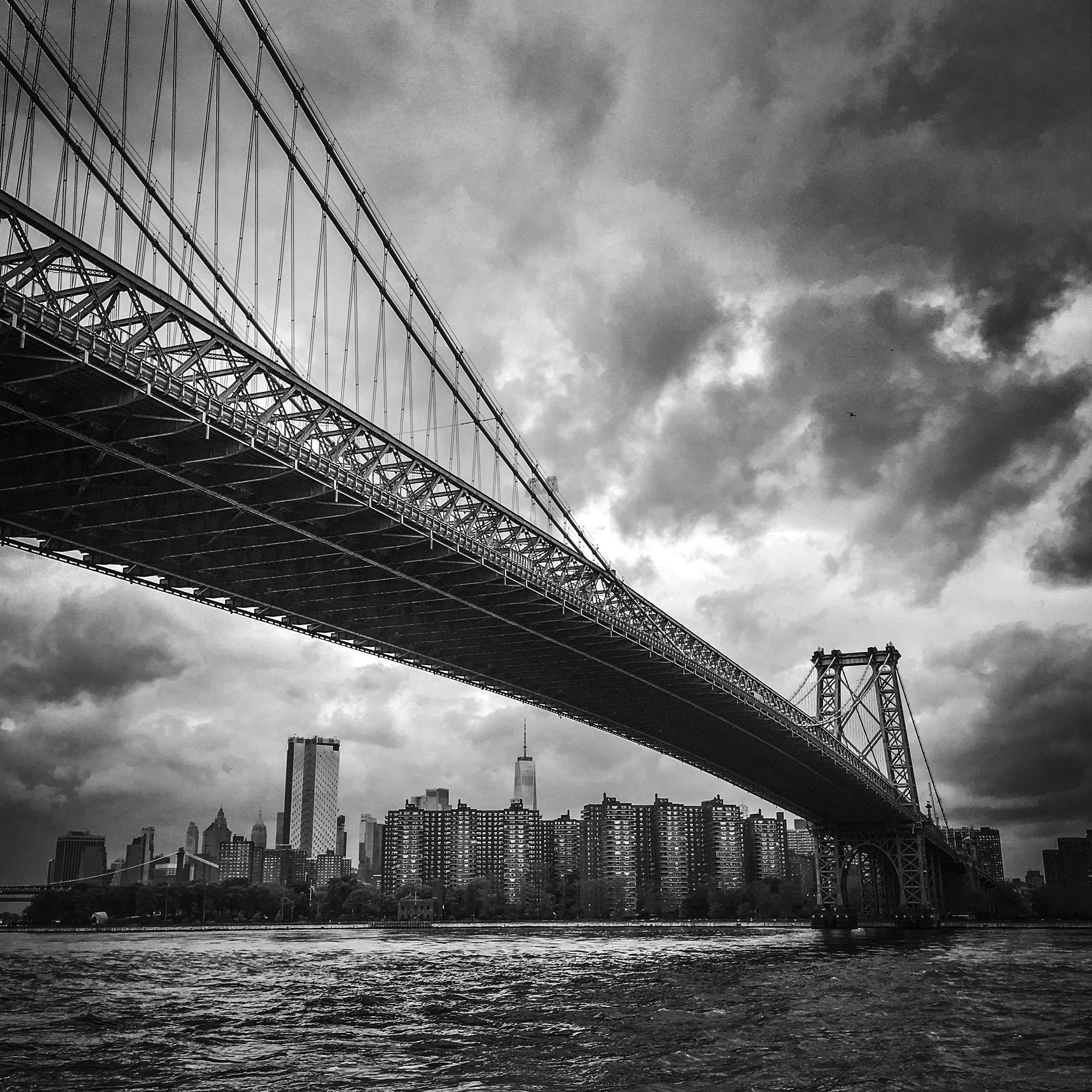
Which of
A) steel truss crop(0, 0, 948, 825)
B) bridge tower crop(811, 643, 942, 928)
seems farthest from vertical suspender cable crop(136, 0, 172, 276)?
bridge tower crop(811, 643, 942, 928)

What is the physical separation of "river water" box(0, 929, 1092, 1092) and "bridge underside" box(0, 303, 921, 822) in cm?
1420

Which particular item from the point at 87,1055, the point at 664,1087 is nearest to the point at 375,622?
the point at 87,1055

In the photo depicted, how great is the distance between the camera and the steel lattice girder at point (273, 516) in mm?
26703

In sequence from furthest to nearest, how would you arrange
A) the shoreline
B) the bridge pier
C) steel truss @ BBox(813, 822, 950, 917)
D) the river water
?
the shoreline, steel truss @ BBox(813, 822, 950, 917), the bridge pier, the river water

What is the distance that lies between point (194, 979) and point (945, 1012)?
26.8m

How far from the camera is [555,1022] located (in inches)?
1068

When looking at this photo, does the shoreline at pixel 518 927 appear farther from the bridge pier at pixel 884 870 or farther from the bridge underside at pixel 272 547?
the bridge underside at pixel 272 547

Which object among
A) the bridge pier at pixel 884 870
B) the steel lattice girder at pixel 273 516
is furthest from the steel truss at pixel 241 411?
the bridge pier at pixel 884 870

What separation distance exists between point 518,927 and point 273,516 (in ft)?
325

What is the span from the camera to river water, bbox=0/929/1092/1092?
1941 cm

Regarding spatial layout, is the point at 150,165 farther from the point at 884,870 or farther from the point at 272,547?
the point at 884,870

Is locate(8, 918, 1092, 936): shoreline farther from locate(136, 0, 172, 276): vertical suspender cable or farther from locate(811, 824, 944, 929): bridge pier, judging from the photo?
locate(136, 0, 172, 276): vertical suspender cable

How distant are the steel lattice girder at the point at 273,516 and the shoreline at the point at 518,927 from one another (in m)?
49.8

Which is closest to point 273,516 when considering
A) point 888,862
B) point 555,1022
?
point 555,1022
